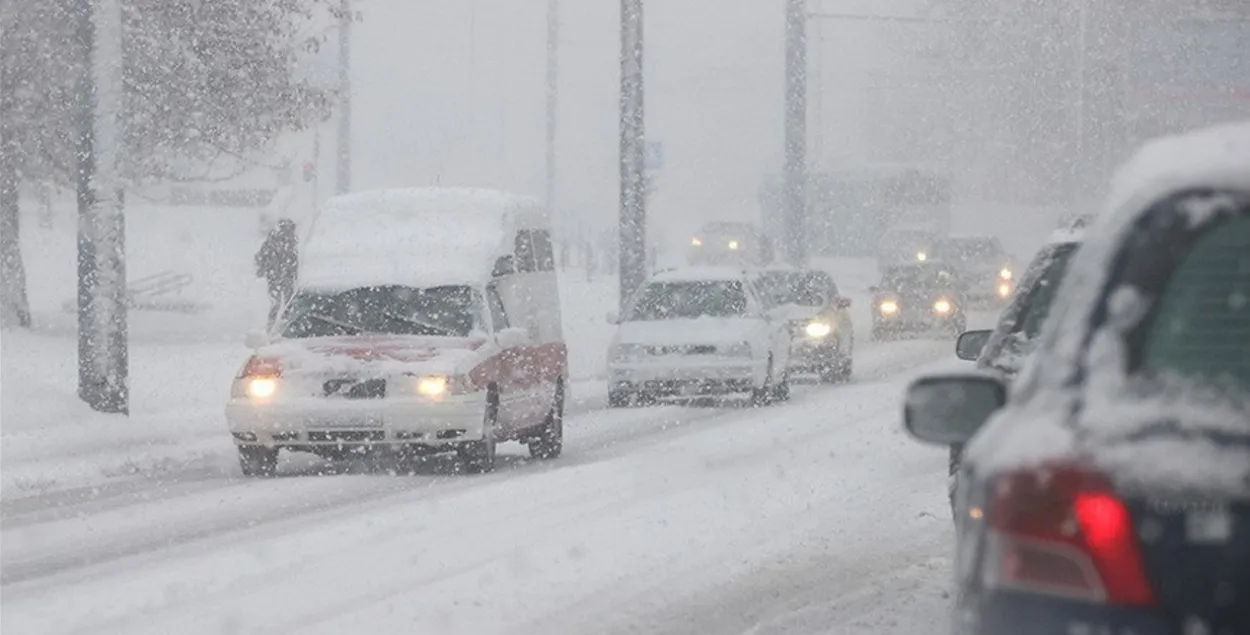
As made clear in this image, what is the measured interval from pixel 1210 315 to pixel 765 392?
20.9m

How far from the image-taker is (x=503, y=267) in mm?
18734

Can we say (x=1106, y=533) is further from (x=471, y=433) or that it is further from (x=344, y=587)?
(x=471, y=433)

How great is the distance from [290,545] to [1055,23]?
71.9 m

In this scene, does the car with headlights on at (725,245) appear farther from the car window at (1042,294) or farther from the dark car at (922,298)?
the car window at (1042,294)

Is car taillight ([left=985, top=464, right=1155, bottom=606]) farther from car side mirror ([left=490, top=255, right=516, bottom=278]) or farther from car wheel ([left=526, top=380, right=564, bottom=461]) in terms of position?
car side mirror ([left=490, top=255, right=516, bottom=278])

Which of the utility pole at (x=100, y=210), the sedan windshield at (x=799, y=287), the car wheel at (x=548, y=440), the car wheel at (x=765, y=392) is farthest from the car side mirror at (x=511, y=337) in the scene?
the sedan windshield at (x=799, y=287)

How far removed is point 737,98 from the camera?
102 metres

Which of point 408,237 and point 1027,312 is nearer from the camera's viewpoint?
point 1027,312

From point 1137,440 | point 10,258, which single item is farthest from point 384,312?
point 10,258

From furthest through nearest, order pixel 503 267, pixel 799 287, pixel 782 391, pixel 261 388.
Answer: pixel 799 287 < pixel 782 391 < pixel 503 267 < pixel 261 388

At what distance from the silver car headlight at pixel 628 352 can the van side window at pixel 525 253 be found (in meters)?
4.91

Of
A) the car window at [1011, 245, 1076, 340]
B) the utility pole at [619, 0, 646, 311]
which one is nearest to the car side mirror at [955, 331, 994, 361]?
the car window at [1011, 245, 1076, 340]

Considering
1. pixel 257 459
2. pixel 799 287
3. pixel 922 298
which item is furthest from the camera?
pixel 922 298

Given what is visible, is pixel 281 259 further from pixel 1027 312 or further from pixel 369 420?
pixel 1027 312
